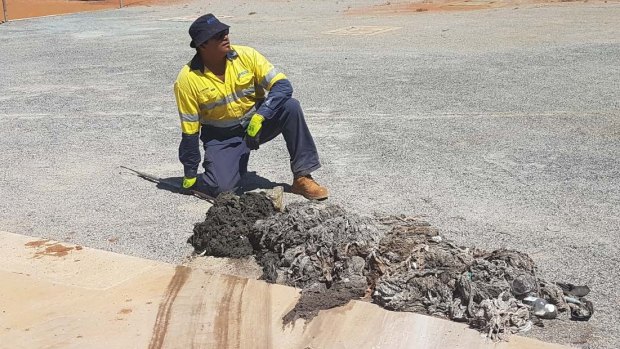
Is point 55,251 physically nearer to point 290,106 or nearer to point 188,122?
point 188,122

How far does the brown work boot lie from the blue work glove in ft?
1.32

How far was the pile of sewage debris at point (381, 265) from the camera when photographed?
12.6ft

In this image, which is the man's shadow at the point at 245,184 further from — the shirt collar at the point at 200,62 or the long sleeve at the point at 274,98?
the shirt collar at the point at 200,62

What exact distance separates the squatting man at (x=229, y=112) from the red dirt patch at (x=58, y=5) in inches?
752

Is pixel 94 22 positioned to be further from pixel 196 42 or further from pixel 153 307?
pixel 153 307

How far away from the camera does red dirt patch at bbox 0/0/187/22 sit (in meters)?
24.2

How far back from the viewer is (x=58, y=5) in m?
27.0

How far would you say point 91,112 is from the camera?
869 centimetres

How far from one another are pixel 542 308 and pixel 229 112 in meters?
2.78

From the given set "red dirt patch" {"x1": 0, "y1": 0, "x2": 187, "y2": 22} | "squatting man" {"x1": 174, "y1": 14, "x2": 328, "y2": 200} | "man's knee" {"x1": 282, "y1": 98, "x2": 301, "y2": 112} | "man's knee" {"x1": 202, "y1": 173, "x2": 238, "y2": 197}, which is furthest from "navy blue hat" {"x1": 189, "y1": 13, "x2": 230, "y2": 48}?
"red dirt patch" {"x1": 0, "y1": 0, "x2": 187, "y2": 22}

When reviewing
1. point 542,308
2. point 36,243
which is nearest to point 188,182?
point 36,243

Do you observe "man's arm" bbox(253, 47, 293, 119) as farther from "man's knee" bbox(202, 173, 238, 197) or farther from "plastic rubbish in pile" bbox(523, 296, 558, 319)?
"plastic rubbish in pile" bbox(523, 296, 558, 319)

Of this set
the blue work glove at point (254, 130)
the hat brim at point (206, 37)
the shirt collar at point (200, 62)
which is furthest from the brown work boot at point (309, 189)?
the hat brim at point (206, 37)

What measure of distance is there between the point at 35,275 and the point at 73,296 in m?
0.40
